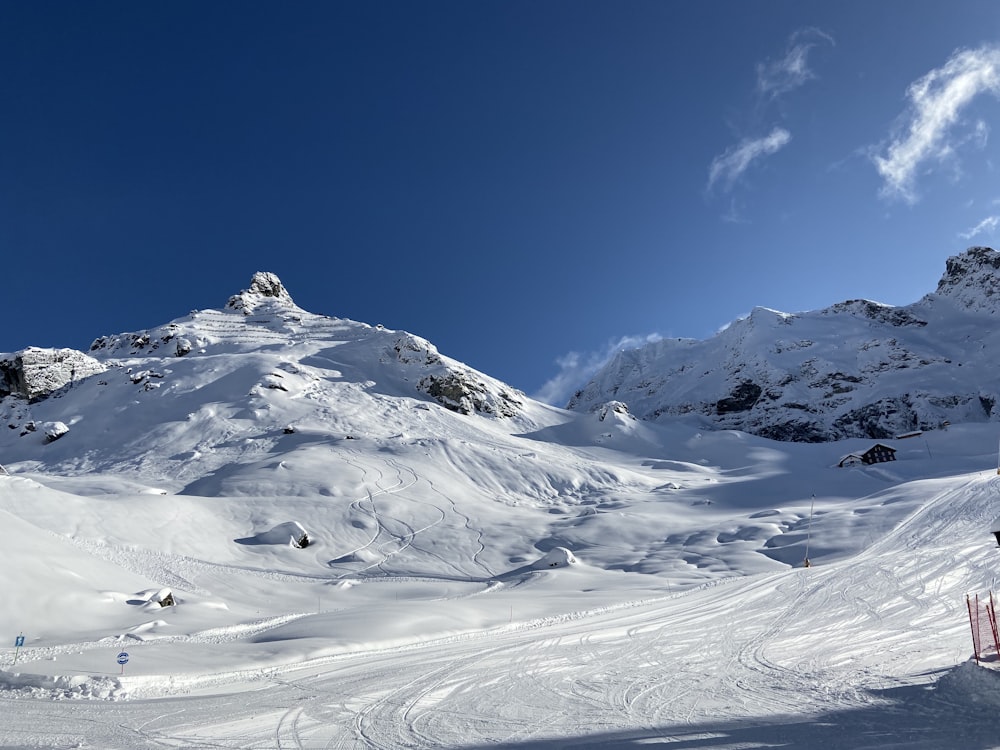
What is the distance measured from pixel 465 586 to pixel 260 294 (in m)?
124

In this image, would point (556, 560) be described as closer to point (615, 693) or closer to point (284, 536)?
point (284, 536)

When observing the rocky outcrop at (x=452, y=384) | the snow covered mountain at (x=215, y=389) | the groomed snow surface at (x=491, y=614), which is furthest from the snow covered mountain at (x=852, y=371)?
the groomed snow surface at (x=491, y=614)

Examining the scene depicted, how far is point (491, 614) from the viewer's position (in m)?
21.5

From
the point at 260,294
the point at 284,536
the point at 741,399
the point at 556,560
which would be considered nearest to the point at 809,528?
the point at 556,560

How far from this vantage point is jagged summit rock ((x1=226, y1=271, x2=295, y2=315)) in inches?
5064

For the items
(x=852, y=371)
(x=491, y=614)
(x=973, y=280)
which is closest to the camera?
(x=491, y=614)

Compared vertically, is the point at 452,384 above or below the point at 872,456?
above

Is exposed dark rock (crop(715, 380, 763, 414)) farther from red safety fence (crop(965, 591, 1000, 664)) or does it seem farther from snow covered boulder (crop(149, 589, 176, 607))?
snow covered boulder (crop(149, 589, 176, 607))

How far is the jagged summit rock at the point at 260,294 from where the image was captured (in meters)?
129

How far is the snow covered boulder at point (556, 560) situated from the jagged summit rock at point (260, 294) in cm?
10856

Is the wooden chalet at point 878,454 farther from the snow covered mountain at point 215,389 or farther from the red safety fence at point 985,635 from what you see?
the red safety fence at point 985,635

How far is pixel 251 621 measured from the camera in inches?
840

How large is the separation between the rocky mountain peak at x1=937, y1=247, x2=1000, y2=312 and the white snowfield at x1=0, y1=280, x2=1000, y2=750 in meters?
104

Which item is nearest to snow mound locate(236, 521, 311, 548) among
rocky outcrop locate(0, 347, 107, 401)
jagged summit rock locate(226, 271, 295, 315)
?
rocky outcrop locate(0, 347, 107, 401)
